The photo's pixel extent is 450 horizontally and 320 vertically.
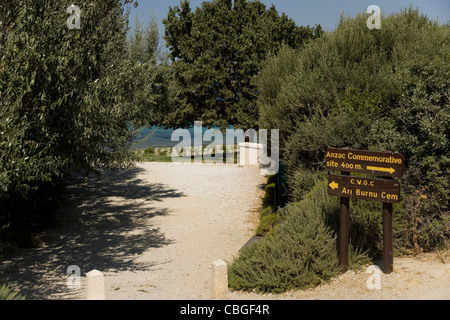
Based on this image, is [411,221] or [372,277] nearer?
[372,277]

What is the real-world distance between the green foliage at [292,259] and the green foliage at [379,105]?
4.12 ft

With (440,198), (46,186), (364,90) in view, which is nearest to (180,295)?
(440,198)

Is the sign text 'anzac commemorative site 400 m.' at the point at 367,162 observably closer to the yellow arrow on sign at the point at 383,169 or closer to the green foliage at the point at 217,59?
the yellow arrow on sign at the point at 383,169

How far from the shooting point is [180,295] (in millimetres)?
9172

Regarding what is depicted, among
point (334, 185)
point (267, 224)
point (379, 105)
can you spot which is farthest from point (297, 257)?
point (379, 105)

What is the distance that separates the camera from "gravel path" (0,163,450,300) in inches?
333

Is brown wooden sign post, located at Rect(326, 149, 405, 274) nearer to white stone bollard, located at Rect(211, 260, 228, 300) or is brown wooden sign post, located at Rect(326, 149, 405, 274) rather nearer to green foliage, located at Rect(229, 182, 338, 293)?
green foliage, located at Rect(229, 182, 338, 293)

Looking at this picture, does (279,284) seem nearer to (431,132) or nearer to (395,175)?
(395,175)

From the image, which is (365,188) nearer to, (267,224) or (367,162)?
(367,162)

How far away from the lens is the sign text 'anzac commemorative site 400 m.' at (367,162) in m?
8.35

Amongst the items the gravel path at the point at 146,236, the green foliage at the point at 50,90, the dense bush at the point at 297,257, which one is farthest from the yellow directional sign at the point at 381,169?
the green foliage at the point at 50,90

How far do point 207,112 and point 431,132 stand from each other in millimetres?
25942

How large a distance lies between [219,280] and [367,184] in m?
3.24

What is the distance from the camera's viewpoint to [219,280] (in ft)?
24.2
